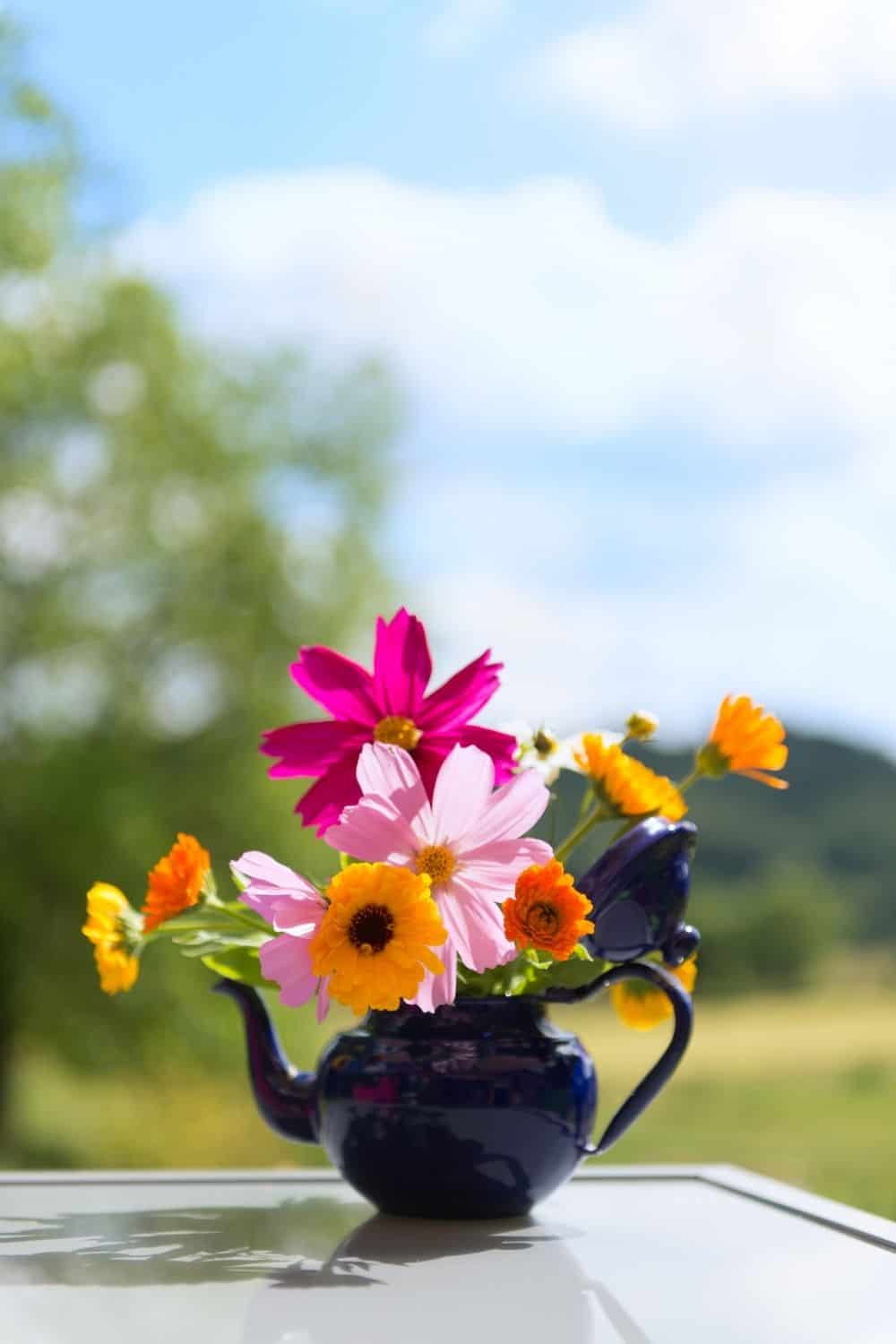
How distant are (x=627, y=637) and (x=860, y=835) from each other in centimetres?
184

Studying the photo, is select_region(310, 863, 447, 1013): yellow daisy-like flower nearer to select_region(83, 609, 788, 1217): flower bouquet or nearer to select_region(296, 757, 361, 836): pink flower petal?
select_region(83, 609, 788, 1217): flower bouquet

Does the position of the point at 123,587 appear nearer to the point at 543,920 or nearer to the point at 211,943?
the point at 211,943

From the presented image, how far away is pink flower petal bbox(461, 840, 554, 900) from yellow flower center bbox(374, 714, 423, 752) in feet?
0.26

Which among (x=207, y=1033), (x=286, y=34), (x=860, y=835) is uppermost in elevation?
(x=286, y=34)

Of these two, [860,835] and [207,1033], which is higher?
[860,835]

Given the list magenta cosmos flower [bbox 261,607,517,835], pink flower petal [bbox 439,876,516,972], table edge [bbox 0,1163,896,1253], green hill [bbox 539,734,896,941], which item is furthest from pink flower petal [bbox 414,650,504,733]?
green hill [bbox 539,734,896,941]

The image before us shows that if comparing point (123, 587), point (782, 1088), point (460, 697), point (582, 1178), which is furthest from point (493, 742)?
point (782, 1088)

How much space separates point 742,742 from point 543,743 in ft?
0.39

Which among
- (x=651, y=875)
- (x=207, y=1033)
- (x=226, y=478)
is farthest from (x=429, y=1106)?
(x=226, y=478)

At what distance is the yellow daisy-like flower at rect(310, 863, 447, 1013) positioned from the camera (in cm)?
75

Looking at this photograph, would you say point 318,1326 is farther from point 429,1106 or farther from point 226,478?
point 226,478

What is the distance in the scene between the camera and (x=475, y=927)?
791mm

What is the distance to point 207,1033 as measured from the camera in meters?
4.71

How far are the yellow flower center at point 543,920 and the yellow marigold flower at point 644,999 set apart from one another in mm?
167
